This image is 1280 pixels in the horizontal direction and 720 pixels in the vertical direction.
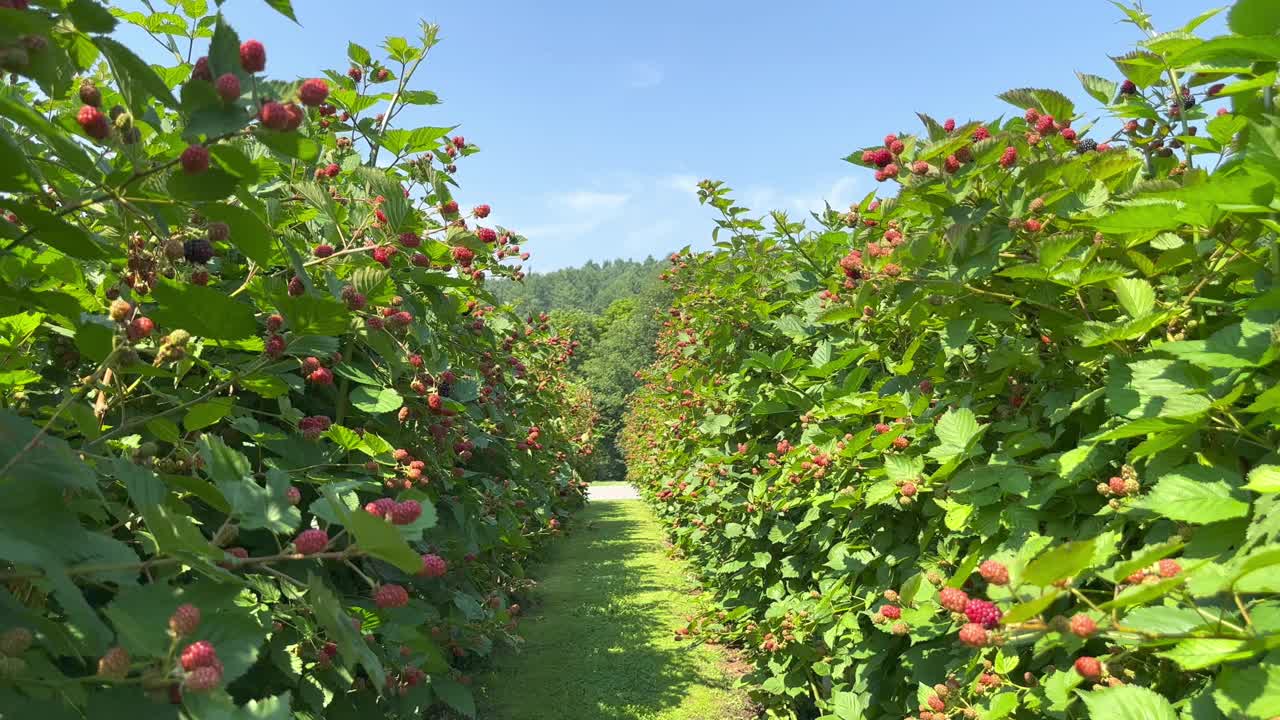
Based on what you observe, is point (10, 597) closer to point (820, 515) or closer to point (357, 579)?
point (357, 579)

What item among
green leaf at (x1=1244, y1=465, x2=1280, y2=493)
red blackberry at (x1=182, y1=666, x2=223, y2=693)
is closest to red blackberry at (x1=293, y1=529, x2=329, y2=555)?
red blackberry at (x1=182, y1=666, x2=223, y2=693)

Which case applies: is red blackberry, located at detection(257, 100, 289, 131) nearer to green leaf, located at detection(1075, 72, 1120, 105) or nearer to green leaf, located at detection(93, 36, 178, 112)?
green leaf, located at detection(93, 36, 178, 112)

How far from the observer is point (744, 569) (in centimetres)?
537

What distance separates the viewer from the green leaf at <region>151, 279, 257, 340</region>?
3.92 ft

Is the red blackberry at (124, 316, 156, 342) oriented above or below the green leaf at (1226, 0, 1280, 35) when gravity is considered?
below

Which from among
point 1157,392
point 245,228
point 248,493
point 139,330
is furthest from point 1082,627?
point 139,330

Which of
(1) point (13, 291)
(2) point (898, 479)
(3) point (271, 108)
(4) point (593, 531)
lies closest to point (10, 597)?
(1) point (13, 291)

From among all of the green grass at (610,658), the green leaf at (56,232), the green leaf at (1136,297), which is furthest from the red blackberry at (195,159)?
the green grass at (610,658)

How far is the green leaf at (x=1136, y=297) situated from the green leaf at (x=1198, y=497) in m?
0.36

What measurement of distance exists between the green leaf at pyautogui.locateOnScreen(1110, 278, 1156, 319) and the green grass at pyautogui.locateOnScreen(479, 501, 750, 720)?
418cm

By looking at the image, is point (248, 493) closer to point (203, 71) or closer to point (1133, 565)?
point (203, 71)

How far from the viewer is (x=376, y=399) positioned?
215 centimetres

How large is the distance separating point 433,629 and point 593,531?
35.7 feet

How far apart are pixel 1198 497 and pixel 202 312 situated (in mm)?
1865
